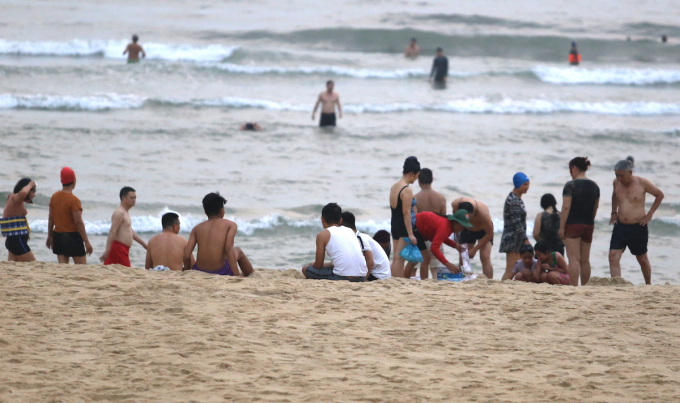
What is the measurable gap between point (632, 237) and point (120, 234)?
5.28 m

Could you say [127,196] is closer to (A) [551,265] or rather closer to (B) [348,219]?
(B) [348,219]

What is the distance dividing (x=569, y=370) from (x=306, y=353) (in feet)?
5.50

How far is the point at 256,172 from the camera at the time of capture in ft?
44.6

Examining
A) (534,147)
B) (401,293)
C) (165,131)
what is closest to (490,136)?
(534,147)

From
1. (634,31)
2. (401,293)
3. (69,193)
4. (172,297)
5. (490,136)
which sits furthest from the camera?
(634,31)

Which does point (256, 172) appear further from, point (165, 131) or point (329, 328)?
point (329, 328)

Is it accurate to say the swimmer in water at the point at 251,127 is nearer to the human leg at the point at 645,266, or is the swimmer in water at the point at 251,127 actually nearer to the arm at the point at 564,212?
the arm at the point at 564,212

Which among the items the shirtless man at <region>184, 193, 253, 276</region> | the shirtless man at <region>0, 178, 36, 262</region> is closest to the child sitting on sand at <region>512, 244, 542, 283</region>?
A: the shirtless man at <region>184, 193, 253, 276</region>

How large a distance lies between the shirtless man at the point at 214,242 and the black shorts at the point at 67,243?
57.0 inches

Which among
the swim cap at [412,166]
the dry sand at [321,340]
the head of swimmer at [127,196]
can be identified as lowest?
the dry sand at [321,340]

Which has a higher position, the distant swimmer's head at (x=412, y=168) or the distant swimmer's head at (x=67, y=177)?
→ the distant swimmer's head at (x=412, y=168)

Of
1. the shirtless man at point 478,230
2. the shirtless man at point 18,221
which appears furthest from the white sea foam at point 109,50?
the shirtless man at point 478,230

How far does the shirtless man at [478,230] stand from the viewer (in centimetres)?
782

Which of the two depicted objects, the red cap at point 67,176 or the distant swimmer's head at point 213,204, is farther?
the red cap at point 67,176
